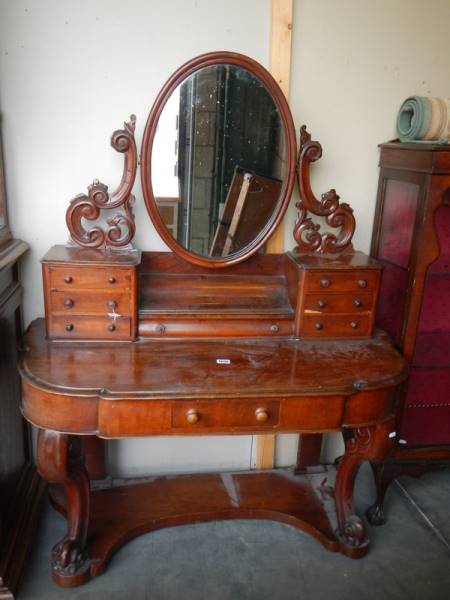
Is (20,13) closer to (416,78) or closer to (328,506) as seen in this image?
(416,78)

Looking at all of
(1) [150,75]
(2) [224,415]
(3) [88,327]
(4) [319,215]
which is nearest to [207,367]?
(2) [224,415]

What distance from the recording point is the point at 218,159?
204cm

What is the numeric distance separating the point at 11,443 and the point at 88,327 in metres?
0.59

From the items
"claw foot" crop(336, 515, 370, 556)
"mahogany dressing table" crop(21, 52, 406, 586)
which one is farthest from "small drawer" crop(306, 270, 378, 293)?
"claw foot" crop(336, 515, 370, 556)

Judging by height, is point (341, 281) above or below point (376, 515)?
above

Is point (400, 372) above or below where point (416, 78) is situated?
below

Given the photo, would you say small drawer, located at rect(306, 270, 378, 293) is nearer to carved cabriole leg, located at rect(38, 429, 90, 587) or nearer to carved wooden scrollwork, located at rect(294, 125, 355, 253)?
carved wooden scrollwork, located at rect(294, 125, 355, 253)

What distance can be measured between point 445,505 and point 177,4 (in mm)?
2450

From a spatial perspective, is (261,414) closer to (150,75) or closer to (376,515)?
(376,515)

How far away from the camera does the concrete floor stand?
2010 mm

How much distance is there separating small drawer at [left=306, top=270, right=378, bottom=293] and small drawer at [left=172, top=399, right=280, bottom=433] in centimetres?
53

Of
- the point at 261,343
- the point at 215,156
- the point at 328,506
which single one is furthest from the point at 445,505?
the point at 215,156

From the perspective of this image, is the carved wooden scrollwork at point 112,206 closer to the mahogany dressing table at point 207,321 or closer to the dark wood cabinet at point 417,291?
the mahogany dressing table at point 207,321

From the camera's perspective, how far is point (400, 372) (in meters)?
1.88
